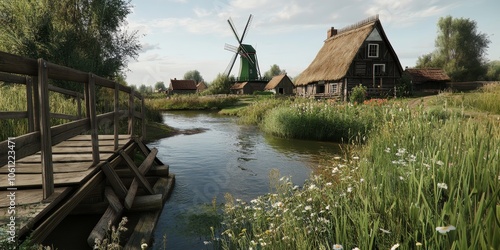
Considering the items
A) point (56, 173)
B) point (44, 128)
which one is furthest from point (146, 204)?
point (44, 128)

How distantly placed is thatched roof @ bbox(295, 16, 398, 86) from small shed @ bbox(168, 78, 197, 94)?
147 feet

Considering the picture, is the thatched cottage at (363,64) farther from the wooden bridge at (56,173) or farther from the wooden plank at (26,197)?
the wooden plank at (26,197)

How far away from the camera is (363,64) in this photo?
30.8m

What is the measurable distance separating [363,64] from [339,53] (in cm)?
272

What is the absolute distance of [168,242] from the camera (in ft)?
16.0

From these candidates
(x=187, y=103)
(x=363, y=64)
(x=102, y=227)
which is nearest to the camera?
(x=102, y=227)

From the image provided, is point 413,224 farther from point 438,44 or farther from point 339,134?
point 438,44

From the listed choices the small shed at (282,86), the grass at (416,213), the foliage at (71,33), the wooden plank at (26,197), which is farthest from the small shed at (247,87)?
the wooden plank at (26,197)

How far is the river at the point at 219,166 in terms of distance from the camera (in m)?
5.65

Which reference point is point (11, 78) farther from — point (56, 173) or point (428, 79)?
point (428, 79)

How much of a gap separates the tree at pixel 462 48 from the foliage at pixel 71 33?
49.6 m

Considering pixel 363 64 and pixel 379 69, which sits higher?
pixel 363 64

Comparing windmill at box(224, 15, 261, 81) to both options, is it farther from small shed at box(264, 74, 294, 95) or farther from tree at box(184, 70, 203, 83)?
tree at box(184, 70, 203, 83)

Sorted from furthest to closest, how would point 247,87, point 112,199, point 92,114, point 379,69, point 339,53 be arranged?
point 247,87
point 339,53
point 379,69
point 112,199
point 92,114
